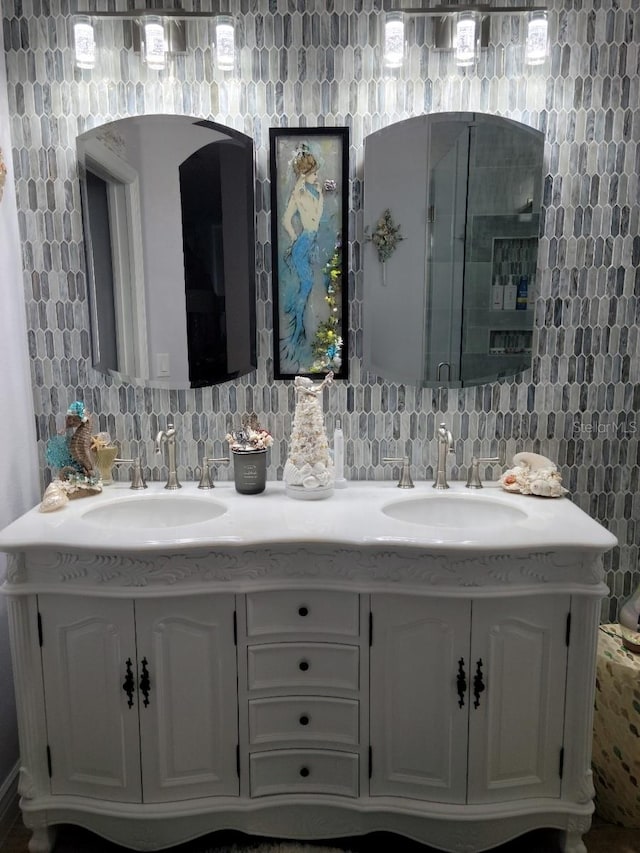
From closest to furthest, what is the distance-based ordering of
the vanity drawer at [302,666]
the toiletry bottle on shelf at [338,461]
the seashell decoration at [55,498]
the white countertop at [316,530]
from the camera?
the white countertop at [316,530] < the vanity drawer at [302,666] < the seashell decoration at [55,498] < the toiletry bottle on shelf at [338,461]

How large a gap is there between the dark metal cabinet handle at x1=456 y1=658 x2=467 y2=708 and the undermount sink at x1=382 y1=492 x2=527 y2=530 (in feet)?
1.45

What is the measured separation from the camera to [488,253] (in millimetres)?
2121

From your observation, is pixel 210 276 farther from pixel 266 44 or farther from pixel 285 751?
pixel 285 751

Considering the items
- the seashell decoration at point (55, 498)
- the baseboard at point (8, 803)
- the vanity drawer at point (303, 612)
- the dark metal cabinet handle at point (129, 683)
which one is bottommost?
the baseboard at point (8, 803)

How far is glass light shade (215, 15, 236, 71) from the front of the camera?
78.3 inches

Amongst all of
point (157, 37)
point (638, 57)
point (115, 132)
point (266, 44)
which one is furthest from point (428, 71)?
point (115, 132)

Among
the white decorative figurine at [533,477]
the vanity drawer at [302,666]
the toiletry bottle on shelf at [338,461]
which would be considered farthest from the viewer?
the toiletry bottle on shelf at [338,461]

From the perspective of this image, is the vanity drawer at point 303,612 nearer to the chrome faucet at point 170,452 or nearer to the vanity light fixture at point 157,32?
the chrome faucet at point 170,452

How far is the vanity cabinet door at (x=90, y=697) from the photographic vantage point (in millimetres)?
1766

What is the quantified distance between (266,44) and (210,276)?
0.73 meters

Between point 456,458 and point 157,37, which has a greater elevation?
point 157,37

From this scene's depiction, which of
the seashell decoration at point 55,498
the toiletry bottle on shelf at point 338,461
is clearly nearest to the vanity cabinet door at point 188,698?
the seashell decoration at point 55,498

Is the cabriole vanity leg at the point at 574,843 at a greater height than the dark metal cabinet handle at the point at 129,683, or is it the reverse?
the dark metal cabinet handle at the point at 129,683

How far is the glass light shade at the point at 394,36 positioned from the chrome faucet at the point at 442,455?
1153 millimetres
